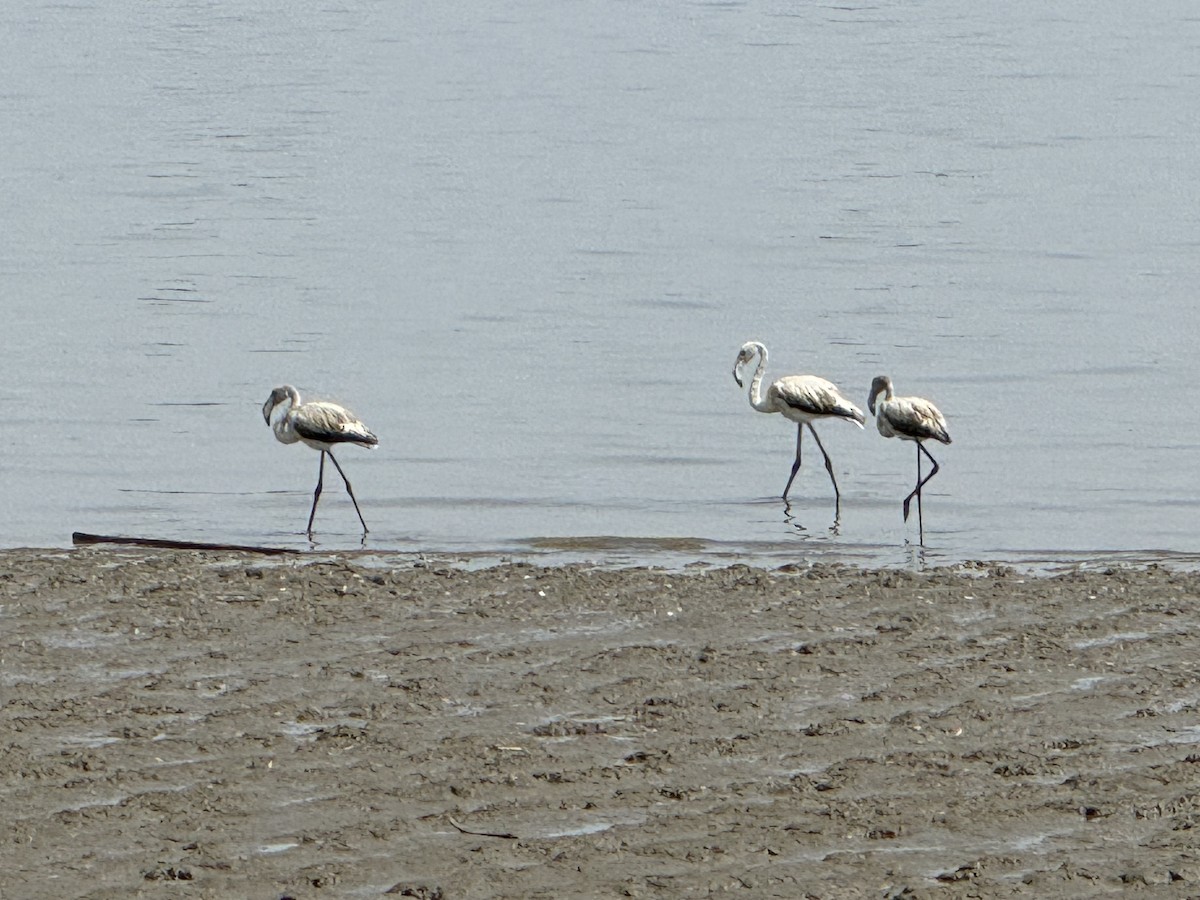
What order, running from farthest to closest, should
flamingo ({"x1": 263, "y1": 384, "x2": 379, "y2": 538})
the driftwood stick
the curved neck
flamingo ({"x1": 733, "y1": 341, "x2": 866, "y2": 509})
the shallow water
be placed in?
the curved neck
flamingo ({"x1": 733, "y1": 341, "x2": 866, "y2": 509})
the shallow water
flamingo ({"x1": 263, "y1": 384, "x2": 379, "y2": 538})
the driftwood stick

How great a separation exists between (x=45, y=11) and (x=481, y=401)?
44.7 metres

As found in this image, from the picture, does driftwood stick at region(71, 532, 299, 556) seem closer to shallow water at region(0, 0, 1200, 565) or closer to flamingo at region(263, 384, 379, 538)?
shallow water at region(0, 0, 1200, 565)

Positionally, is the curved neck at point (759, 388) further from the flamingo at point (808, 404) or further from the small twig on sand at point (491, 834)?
the small twig on sand at point (491, 834)

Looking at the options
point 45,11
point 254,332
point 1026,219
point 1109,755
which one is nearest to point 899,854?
point 1109,755

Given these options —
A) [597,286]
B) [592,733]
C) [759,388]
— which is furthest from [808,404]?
[597,286]

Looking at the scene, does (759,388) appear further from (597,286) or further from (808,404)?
(597,286)

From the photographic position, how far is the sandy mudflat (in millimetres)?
7117

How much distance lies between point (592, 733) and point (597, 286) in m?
17.9

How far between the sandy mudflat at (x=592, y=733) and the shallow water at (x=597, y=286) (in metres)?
2.73

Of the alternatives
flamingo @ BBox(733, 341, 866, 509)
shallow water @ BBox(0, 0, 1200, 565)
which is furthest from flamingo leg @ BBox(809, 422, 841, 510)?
shallow water @ BBox(0, 0, 1200, 565)

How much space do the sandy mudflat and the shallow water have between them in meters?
2.73

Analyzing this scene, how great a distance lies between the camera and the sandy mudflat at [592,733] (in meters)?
7.12

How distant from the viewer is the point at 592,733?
862 cm

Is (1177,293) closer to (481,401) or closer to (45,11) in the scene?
(481,401)
